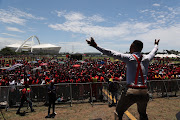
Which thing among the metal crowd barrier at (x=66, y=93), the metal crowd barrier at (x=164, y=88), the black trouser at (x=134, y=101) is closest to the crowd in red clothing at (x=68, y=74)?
the metal crowd barrier at (x=66, y=93)

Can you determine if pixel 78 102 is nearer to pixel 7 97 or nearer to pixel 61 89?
pixel 61 89

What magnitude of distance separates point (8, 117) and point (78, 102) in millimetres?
3712

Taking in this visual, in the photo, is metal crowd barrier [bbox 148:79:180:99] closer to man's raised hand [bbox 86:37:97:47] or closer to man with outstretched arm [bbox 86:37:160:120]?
man with outstretched arm [bbox 86:37:160:120]

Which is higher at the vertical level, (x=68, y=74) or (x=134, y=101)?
(x=134, y=101)

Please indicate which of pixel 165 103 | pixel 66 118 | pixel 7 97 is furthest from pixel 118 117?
pixel 7 97

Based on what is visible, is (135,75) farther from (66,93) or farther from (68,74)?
(68,74)

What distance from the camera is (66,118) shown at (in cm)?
621

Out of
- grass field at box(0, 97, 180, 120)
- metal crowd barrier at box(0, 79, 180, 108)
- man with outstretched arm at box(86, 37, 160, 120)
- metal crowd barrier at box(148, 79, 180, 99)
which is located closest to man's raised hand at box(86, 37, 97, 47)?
man with outstretched arm at box(86, 37, 160, 120)

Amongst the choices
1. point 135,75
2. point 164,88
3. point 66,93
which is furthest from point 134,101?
point 164,88

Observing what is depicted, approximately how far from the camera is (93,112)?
6.84 metres

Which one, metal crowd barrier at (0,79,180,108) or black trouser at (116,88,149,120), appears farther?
metal crowd barrier at (0,79,180,108)

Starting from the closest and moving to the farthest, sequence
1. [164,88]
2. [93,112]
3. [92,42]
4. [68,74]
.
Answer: [92,42] < [93,112] < [164,88] < [68,74]

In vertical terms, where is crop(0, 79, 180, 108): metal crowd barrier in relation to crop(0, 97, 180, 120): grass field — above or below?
above

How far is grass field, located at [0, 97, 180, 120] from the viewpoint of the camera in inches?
245
